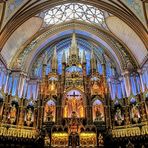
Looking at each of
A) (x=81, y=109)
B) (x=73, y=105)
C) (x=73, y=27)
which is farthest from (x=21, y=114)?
(x=73, y=27)

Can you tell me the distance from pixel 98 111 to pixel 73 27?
451 inches

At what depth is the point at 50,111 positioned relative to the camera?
1942cm

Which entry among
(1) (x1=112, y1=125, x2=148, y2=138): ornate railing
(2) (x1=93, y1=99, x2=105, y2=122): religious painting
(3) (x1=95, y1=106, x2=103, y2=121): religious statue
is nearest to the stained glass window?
(2) (x1=93, y1=99, x2=105, y2=122): religious painting

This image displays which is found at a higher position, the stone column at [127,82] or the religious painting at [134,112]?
the stone column at [127,82]

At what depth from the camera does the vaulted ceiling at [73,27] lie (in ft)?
63.9

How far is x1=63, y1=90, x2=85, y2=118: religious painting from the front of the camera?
1975cm

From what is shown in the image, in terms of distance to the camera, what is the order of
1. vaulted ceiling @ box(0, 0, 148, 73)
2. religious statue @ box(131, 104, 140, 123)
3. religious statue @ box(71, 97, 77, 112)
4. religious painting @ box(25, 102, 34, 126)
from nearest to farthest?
religious statue @ box(131, 104, 140, 123) → religious painting @ box(25, 102, 34, 126) → vaulted ceiling @ box(0, 0, 148, 73) → religious statue @ box(71, 97, 77, 112)

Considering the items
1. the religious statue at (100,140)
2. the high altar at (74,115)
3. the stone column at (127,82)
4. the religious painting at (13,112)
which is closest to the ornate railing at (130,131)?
the high altar at (74,115)

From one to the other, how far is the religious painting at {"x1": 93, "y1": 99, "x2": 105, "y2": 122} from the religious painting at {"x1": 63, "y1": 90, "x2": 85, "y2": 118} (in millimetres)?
1155

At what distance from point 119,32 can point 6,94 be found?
13.9 meters

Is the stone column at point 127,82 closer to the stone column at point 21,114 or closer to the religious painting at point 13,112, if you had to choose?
the stone column at point 21,114

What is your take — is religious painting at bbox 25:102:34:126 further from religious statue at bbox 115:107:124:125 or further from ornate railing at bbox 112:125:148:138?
religious statue at bbox 115:107:124:125

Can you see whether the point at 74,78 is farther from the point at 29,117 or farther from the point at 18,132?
the point at 18,132

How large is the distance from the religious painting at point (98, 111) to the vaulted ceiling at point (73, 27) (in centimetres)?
483
